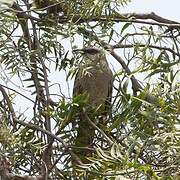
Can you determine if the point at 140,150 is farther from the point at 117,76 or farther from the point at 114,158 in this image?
the point at 117,76

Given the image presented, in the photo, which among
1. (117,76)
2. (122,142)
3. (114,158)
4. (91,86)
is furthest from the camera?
(91,86)

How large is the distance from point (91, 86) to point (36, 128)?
0.67 metres

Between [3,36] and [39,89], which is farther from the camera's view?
[39,89]

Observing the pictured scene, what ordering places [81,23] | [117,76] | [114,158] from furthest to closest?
1. [81,23]
2. [117,76]
3. [114,158]

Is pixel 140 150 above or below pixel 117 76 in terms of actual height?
below

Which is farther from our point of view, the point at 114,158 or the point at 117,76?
the point at 117,76

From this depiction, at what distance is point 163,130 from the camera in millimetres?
1228

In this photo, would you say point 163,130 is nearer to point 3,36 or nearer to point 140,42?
point 140,42

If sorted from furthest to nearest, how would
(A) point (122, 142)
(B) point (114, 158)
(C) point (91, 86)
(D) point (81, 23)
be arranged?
(C) point (91, 86) < (D) point (81, 23) < (A) point (122, 142) < (B) point (114, 158)

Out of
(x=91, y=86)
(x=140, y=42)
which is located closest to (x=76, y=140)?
(x=140, y=42)

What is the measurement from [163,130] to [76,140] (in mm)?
299

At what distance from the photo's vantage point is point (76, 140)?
57.8 inches

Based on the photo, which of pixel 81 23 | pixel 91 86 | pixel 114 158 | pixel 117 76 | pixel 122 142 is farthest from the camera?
pixel 91 86

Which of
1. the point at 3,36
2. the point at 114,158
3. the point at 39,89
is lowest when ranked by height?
the point at 114,158
